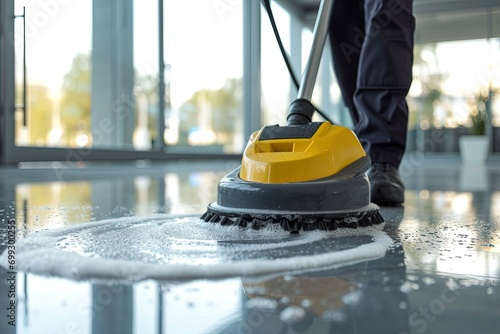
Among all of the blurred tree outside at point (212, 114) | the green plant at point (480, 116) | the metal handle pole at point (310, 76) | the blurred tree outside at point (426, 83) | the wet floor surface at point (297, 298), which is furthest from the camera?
the blurred tree outside at point (426, 83)

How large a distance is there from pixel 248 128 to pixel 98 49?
3605mm

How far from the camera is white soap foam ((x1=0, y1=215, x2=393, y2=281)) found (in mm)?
521

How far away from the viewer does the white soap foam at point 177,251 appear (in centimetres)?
52

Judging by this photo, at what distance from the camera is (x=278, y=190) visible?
772mm

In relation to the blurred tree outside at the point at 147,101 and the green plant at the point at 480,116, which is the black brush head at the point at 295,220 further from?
the green plant at the point at 480,116

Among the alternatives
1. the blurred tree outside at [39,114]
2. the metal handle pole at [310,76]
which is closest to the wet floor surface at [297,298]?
the metal handle pole at [310,76]

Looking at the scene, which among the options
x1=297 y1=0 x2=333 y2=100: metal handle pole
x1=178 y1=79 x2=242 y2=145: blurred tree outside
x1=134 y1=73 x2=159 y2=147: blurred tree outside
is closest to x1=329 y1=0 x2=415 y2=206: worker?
x1=297 y1=0 x2=333 y2=100: metal handle pole

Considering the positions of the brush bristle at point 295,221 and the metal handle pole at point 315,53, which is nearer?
the brush bristle at point 295,221

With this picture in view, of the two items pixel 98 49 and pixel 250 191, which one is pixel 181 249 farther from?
pixel 98 49

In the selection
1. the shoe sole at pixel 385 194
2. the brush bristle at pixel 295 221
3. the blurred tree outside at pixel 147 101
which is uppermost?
the blurred tree outside at pixel 147 101

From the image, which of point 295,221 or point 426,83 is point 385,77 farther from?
point 426,83

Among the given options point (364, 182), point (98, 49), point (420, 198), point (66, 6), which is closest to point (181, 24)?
point (98, 49)

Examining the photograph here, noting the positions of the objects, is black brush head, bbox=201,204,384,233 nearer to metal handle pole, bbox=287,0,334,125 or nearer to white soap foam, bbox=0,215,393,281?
white soap foam, bbox=0,215,393,281

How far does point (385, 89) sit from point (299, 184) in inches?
22.7
